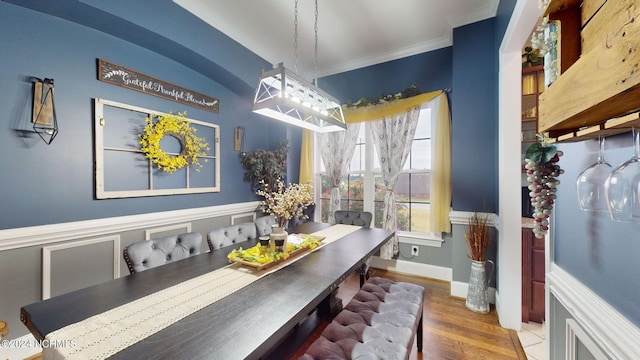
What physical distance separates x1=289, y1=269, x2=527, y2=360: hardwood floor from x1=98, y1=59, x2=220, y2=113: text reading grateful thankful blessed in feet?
9.60

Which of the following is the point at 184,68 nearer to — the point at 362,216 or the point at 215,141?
the point at 215,141

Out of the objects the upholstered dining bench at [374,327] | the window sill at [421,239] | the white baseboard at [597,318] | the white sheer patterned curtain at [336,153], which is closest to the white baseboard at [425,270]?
the window sill at [421,239]

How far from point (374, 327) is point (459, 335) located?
50.3 inches

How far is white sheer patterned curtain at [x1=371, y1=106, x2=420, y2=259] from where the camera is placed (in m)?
3.38

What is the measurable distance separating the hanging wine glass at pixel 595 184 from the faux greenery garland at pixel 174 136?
3.20 metres

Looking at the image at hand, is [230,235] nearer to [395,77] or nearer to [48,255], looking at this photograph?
[48,255]

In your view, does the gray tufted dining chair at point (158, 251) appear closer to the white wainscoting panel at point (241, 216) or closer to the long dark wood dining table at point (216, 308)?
the long dark wood dining table at point (216, 308)

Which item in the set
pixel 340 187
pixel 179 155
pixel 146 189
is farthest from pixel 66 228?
pixel 340 187

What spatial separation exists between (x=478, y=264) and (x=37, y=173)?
405cm

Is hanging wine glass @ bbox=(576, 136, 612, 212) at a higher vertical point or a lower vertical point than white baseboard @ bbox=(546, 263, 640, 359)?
higher

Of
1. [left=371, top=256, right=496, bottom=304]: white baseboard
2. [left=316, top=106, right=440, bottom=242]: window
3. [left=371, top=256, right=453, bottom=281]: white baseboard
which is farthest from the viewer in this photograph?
[left=316, top=106, right=440, bottom=242]: window

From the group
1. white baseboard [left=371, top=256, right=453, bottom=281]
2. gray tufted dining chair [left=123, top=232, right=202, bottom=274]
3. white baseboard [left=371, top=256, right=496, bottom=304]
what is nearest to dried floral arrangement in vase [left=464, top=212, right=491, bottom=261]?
white baseboard [left=371, top=256, right=496, bottom=304]

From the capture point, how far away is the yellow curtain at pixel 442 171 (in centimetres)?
310

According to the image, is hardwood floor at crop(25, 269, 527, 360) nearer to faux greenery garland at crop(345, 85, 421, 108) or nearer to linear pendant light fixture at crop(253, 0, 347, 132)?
linear pendant light fixture at crop(253, 0, 347, 132)
